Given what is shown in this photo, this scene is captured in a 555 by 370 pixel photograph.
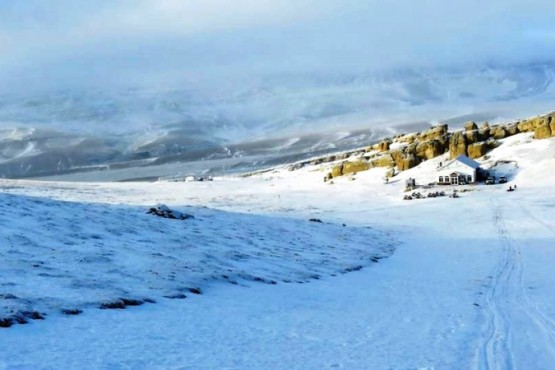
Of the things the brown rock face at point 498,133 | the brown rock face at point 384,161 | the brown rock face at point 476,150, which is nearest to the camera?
the brown rock face at point 476,150

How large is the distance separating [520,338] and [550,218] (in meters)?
34.5

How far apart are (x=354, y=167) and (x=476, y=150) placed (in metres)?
21.8

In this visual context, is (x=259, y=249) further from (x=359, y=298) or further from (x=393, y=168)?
(x=393, y=168)

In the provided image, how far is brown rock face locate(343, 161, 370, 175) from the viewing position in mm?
100875

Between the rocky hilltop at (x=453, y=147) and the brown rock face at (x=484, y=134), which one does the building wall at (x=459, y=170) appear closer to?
the rocky hilltop at (x=453, y=147)

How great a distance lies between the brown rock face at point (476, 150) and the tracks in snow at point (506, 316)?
7275cm

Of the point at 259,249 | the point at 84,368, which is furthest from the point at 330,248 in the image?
the point at 84,368

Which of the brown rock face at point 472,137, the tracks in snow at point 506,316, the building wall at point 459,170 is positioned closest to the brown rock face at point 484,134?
the brown rock face at point 472,137

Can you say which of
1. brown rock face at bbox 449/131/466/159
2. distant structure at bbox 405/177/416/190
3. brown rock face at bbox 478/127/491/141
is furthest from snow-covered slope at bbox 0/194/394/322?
brown rock face at bbox 478/127/491/141

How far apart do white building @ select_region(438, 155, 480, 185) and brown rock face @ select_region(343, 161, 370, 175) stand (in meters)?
21.8

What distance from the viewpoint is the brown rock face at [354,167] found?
101 meters

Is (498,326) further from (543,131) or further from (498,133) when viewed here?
(498,133)

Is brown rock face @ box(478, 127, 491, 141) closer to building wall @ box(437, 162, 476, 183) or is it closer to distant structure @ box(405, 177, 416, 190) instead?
building wall @ box(437, 162, 476, 183)

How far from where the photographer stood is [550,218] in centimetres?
4203
